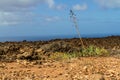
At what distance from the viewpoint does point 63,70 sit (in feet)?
33.6

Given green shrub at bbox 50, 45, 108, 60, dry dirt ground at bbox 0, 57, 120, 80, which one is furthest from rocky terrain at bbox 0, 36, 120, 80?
green shrub at bbox 50, 45, 108, 60

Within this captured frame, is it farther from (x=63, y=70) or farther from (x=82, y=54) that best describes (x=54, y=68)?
(x=82, y=54)

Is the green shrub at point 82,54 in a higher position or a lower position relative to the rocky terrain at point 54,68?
higher

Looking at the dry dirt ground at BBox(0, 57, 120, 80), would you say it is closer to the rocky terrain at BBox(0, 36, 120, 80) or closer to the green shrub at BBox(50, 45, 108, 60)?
the rocky terrain at BBox(0, 36, 120, 80)

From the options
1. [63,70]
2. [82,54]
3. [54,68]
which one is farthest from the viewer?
[82,54]

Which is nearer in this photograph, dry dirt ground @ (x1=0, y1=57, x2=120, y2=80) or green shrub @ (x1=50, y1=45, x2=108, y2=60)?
dry dirt ground @ (x1=0, y1=57, x2=120, y2=80)

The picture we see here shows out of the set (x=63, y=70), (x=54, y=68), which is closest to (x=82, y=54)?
(x=54, y=68)

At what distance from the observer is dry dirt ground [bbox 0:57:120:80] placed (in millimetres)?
9289

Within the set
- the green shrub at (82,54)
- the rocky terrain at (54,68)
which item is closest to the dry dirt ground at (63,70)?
the rocky terrain at (54,68)

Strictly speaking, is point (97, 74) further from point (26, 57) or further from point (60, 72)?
point (26, 57)

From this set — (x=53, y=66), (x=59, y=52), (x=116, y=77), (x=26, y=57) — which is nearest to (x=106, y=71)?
(x=116, y=77)

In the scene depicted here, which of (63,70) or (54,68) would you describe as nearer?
(63,70)

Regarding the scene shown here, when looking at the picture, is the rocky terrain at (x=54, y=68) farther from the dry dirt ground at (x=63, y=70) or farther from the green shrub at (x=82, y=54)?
the green shrub at (x=82, y=54)

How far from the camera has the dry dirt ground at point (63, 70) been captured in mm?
9289
